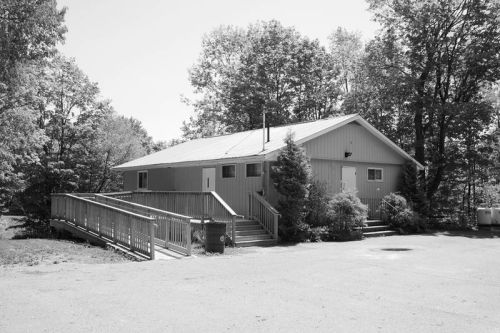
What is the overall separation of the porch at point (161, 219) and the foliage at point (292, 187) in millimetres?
601

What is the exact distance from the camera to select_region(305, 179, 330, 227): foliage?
1780cm

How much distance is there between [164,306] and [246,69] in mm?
35536

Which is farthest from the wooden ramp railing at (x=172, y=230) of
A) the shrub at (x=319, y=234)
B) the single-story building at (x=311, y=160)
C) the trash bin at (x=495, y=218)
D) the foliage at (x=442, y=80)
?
the trash bin at (x=495, y=218)

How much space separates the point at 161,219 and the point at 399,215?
11.1m

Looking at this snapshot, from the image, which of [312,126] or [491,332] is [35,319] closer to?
[491,332]

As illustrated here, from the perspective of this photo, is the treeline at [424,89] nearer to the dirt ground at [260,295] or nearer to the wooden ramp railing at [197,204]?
the wooden ramp railing at [197,204]

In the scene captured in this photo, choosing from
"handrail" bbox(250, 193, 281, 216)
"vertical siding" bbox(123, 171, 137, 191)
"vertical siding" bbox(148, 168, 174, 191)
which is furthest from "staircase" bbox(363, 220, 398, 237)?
"vertical siding" bbox(123, 171, 137, 191)

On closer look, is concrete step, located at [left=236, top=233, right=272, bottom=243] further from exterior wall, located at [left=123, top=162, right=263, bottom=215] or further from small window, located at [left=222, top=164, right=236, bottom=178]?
small window, located at [left=222, top=164, right=236, bottom=178]

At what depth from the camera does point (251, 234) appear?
16.2 meters

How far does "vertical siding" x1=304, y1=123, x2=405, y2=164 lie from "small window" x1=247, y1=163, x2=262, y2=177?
7.51ft

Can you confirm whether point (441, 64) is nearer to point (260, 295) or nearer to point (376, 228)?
point (376, 228)

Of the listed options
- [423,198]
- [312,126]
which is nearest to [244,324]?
[312,126]

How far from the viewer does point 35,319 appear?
19.8ft

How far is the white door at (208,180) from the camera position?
827 inches
